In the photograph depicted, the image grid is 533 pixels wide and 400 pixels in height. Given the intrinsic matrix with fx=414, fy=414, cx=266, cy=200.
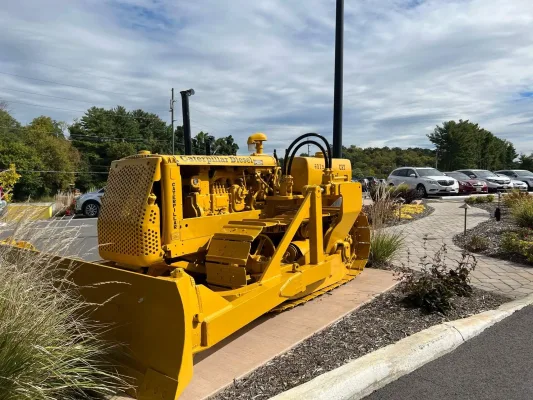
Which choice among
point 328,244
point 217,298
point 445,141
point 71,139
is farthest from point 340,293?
point 445,141

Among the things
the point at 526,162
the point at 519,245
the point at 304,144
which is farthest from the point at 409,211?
the point at 526,162

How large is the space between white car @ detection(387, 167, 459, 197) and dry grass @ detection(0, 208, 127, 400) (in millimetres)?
18131

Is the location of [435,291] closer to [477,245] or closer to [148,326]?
[148,326]

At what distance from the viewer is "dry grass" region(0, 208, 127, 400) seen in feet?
6.89

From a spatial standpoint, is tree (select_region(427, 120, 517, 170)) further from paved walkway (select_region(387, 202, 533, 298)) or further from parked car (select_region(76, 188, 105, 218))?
parked car (select_region(76, 188, 105, 218))

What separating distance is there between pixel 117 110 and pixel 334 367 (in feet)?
173

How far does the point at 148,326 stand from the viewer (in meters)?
2.66

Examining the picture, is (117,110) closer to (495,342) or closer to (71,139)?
(71,139)

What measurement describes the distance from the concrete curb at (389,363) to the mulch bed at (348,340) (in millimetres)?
136

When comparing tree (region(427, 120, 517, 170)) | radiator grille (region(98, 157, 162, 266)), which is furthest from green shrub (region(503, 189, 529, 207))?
tree (region(427, 120, 517, 170))

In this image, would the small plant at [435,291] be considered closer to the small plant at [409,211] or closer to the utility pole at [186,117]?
the utility pole at [186,117]

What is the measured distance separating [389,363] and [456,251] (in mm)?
5466

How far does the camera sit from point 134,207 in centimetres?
353

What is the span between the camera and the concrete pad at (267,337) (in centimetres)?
306
